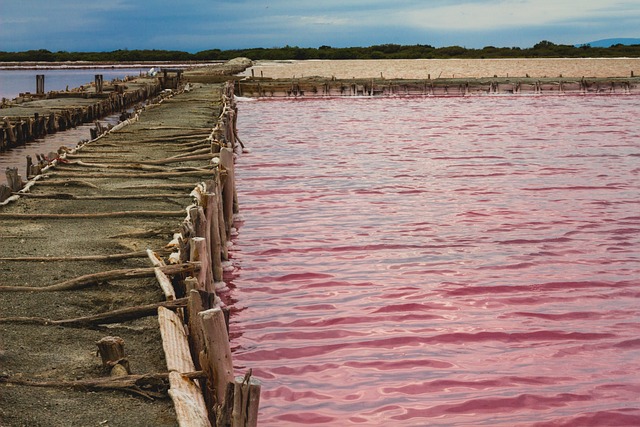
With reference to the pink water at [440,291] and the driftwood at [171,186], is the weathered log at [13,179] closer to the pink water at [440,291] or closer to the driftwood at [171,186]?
the driftwood at [171,186]

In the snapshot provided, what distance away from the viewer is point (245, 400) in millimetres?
4305

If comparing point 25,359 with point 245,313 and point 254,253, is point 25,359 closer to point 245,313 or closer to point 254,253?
point 245,313

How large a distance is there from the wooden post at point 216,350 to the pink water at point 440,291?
5.27 ft

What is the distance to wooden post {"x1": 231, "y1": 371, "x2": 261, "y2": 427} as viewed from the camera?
167 inches

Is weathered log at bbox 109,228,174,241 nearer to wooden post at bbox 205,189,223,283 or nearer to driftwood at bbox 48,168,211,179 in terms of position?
wooden post at bbox 205,189,223,283

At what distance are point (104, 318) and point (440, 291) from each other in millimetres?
4836

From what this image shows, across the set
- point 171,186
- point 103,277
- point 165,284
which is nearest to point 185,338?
point 165,284

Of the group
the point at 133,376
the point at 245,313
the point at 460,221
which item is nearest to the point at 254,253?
the point at 245,313

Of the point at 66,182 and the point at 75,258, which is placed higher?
the point at 66,182

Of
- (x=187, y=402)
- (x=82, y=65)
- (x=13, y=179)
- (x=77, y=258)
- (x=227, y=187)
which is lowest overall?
(x=187, y=402)

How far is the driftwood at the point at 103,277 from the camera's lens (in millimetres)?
6953

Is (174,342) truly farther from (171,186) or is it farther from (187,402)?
(171,186)

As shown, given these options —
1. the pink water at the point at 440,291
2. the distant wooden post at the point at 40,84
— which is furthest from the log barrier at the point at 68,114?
the pink water at the point at 440,291

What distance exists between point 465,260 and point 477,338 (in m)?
2.93
